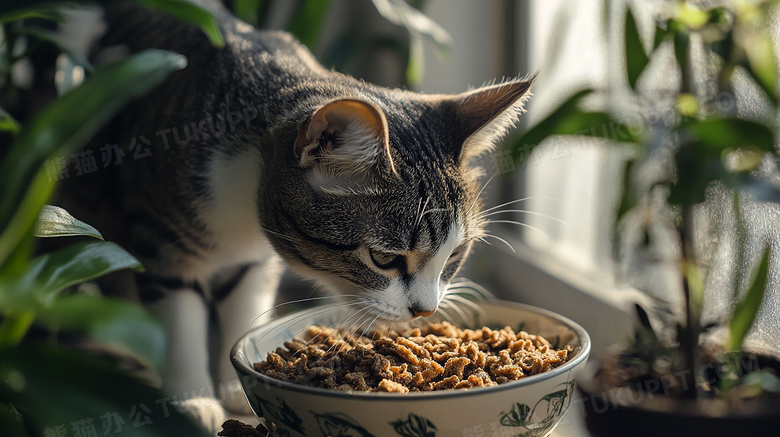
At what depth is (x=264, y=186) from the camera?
0.93 metres

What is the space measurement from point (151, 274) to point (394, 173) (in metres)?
0.46

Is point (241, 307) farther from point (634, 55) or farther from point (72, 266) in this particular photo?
point (634, 55)

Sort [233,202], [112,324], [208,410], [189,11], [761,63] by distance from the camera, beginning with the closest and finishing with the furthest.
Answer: [112,324]
[761,63]
[189,11]
[208,410]
[233,202]

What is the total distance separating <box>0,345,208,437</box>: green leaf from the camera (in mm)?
402

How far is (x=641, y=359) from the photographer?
2.43 feet

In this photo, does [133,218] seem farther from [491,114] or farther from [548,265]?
[548,265]

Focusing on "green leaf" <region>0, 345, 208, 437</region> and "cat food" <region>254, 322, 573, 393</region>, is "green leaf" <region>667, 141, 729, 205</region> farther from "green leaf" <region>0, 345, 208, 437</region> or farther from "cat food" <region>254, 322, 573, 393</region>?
"green leaf" <region>0, 345, 208, 437</region>

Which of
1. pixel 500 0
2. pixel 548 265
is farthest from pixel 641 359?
pixel 500 0

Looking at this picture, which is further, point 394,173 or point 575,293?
point 575,293

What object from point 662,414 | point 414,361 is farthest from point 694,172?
point 414,361

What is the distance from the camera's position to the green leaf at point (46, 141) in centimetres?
47

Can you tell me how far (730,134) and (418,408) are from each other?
1.23ft

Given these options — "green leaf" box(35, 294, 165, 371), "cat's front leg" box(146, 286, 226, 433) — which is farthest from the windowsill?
"green leaf" box(35, 294, 165, 371)

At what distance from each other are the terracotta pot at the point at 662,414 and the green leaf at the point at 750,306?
0.06 metres
